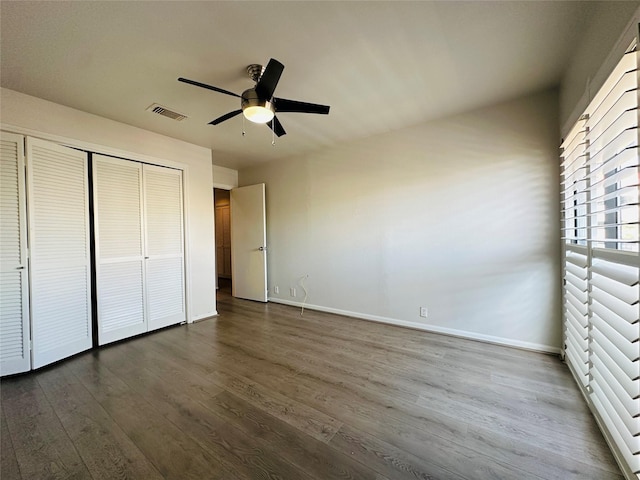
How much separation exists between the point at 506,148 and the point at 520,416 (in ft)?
7.96

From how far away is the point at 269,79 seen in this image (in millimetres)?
1738

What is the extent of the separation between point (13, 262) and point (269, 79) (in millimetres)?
2769

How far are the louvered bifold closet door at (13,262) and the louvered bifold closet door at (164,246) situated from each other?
1053mm

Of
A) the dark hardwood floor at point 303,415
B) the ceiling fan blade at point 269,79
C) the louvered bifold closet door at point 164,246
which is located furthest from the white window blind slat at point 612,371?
the louvered bifold closet door at point 164,246

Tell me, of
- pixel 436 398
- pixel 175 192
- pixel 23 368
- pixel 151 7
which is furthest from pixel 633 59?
pixel 23 368

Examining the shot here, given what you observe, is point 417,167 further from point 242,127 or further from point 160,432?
point 160,432

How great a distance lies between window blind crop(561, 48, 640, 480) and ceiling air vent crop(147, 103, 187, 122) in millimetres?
3441

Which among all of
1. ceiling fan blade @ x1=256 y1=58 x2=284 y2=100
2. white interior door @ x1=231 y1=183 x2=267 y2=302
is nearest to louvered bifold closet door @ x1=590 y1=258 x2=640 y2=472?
ceiling fan blade @ x1=256 y1=58 x2=284 y2=100

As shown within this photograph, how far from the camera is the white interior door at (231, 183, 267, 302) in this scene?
4.64m

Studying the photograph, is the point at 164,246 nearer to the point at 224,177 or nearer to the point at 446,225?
the point at 224,177

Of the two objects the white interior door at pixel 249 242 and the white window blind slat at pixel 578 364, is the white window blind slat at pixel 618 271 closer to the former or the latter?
the white window blind slat at pixel 578 364

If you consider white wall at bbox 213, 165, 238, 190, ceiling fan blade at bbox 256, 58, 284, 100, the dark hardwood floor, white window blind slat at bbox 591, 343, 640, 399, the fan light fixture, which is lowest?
the dark hardwood floor

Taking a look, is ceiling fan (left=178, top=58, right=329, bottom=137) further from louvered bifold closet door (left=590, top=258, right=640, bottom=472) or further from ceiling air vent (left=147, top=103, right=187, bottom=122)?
louvered bifold closet door (left=590, top=258, right=640, bottom=472)

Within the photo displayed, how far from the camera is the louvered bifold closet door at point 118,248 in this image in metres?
2.86
